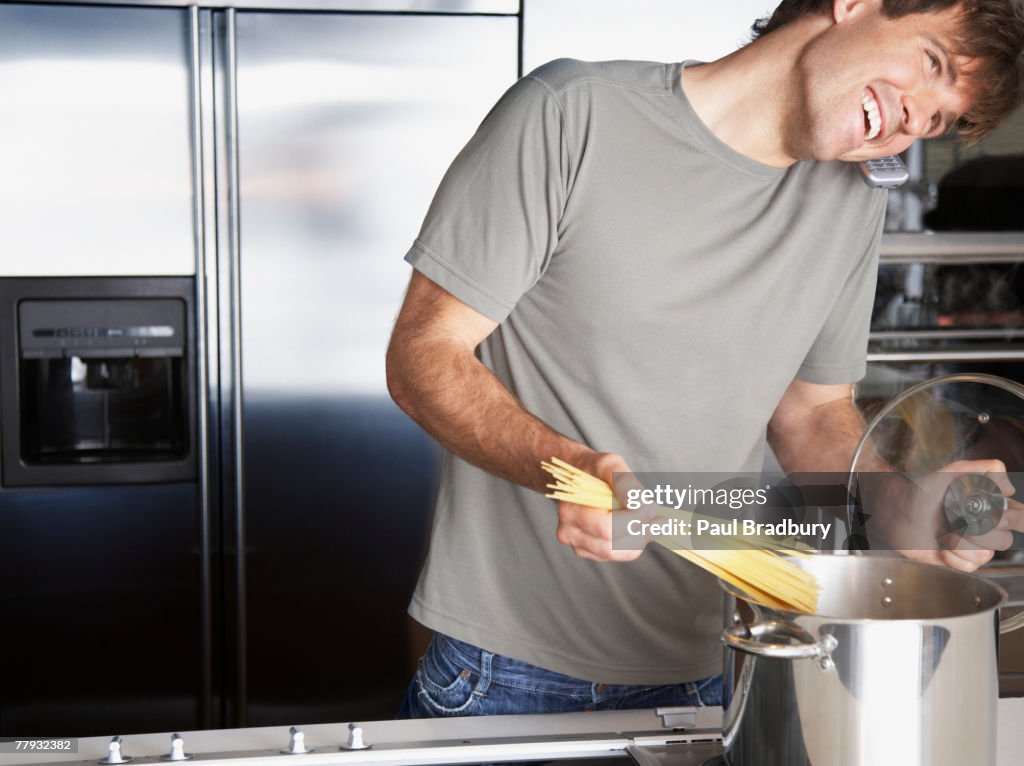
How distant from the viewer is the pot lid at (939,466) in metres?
0.96

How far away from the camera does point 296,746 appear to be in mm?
875

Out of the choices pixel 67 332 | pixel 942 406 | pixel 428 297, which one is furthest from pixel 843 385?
pixel 67 332

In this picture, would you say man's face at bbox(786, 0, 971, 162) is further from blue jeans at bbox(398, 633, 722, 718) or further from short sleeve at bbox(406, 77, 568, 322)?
blue jeans at bbox(398, 633, 722, 718)

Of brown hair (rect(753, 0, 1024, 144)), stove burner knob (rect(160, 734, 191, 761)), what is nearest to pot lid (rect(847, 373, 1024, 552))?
brown hair (rect(753, 0, 1024, 144))

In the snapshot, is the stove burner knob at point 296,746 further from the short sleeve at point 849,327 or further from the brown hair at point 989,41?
the brown hair at point 989,41

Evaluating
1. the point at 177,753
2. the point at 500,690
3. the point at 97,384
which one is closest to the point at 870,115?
the point at 500,690

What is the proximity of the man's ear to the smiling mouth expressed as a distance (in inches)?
3.2

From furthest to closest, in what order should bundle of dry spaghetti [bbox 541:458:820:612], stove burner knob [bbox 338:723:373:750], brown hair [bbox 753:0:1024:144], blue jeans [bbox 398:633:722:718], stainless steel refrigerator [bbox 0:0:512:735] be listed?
stainless steel refrigerator [bbox 0:0:512:735] < blue jeans [bbox 398:633:722:718] < brown hair [bbox 753:0:1024:144] < stove burner knob [bbox 338:723:373:750] < bundle of dry spaghetti [bbox 541:458:820:612]

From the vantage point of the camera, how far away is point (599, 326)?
1.12m

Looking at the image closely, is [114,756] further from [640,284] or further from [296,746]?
[640,284]

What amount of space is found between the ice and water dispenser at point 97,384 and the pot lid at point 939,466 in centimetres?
144

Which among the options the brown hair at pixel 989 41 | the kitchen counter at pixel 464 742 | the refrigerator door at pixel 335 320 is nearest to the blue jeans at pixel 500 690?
the kitchen counter at pixel 464 742

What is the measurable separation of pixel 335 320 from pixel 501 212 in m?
1.16

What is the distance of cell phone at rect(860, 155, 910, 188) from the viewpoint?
116 cm
